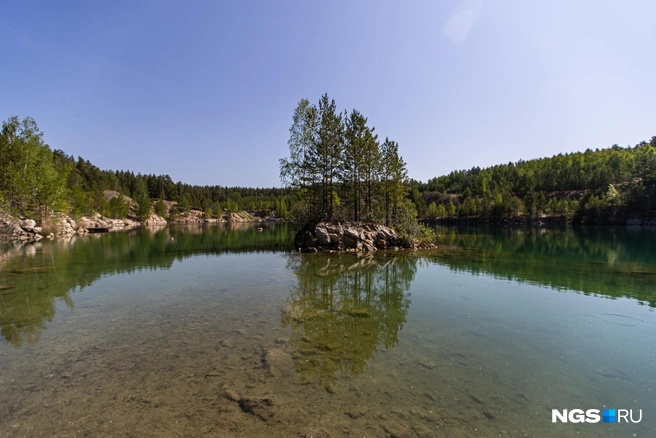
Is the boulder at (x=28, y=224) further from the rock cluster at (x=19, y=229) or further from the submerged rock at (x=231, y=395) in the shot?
the submerged rock at (x=231, y=395)

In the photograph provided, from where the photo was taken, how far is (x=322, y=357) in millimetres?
8562

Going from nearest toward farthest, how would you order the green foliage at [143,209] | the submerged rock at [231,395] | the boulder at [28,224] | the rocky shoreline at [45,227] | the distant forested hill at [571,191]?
1. the submerged rock at [231,395]
2. the rocky shoreline at [45,227]
3. the boulder at [28,224]
4. the distant forested hill at [571,191]
5. the green foliage at [143,209]

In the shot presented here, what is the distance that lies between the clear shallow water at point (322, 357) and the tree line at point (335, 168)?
23.7 meters

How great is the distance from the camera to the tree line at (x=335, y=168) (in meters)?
39.4

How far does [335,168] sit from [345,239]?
1009 cm

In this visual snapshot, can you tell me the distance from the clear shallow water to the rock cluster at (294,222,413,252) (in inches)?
688

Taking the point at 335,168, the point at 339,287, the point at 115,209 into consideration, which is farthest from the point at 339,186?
the point at 115,209

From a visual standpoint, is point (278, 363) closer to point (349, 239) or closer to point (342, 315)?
point (342, 315)

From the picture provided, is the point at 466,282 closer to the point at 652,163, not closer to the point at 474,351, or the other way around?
the point at 474,351

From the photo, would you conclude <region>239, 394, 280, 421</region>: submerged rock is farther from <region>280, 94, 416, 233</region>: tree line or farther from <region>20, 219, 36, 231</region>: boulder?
<region>20, 219, 36, 231</region>: boulder

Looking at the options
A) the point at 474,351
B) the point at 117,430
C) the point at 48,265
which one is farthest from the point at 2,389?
the point at 48,265

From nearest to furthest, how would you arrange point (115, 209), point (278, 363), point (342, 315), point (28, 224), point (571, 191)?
point (278, 363)
point (342, 315)
point (28, 224)
point (115, 209)
point (571, 191)

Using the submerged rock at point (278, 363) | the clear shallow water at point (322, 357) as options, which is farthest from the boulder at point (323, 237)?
the submerged rock at point (278, 363)

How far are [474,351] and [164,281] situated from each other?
58.6ft
